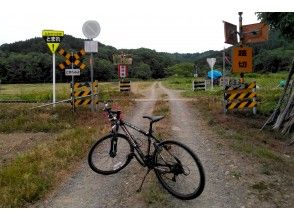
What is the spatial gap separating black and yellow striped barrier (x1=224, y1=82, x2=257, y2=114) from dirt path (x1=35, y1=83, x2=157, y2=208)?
712cm

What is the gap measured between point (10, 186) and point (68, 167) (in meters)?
1.52

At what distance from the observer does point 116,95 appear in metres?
25.6

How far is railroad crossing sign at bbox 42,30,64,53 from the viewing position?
16.6 meters

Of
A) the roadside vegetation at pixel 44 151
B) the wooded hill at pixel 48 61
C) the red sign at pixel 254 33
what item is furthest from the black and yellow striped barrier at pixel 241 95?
the wooded hill at pixel 48 61

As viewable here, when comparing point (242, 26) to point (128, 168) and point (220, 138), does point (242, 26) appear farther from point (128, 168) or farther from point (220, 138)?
point (128, 168)

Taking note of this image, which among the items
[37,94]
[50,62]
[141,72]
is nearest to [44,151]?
[37,94]

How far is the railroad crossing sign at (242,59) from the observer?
13922mm

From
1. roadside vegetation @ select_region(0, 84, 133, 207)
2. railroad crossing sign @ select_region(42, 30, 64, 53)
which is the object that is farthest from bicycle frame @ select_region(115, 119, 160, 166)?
railroad crossing sign @ select_region(42, 30, 64, 53)

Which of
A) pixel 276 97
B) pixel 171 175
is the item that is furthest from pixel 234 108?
pixel 171 175

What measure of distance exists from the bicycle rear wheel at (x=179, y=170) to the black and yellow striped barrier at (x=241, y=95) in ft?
27.3

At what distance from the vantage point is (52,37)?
54.6ft

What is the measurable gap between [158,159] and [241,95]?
8.44 meters

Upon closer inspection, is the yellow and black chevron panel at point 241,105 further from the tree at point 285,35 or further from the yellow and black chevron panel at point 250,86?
the tree at point 285,35
